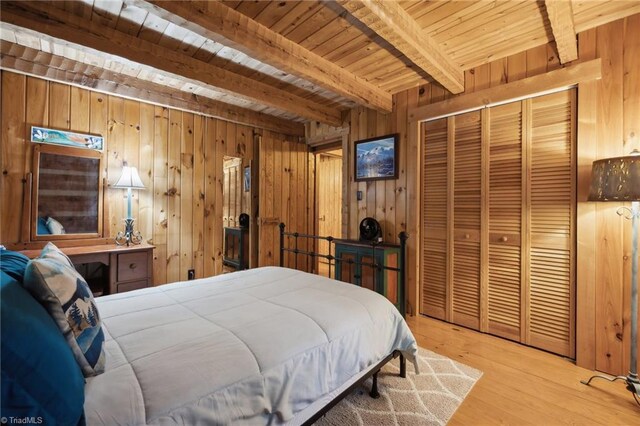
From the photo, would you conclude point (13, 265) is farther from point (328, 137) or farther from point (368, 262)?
point (328, 137)

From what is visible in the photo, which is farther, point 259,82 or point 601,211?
point 259,82

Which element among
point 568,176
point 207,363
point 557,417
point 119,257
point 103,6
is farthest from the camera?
point 119,257

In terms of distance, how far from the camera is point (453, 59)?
8.55 feet

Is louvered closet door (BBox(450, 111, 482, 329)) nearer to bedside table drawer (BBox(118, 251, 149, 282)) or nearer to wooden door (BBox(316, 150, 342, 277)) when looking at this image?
bedside table drawer (BBox(118, 251, 149, 282))

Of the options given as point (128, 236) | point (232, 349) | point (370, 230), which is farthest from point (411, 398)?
point (128, 236)

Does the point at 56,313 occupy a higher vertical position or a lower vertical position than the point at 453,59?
lower

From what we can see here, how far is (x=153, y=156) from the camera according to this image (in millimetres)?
3338

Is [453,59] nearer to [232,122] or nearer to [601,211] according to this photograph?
[601,211]

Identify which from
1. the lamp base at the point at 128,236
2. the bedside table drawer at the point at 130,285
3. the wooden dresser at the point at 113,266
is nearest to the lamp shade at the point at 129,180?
the lamp base at the point at 128,236

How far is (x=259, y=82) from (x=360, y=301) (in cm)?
259

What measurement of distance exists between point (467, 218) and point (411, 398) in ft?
5.91

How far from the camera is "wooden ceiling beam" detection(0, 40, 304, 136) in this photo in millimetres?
2404

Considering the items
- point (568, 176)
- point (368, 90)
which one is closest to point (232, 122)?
point (368, 90)

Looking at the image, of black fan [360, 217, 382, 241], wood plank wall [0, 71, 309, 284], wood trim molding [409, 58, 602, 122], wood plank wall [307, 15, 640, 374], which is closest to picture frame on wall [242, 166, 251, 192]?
wood plank wall [0, 71, 309, 284]
